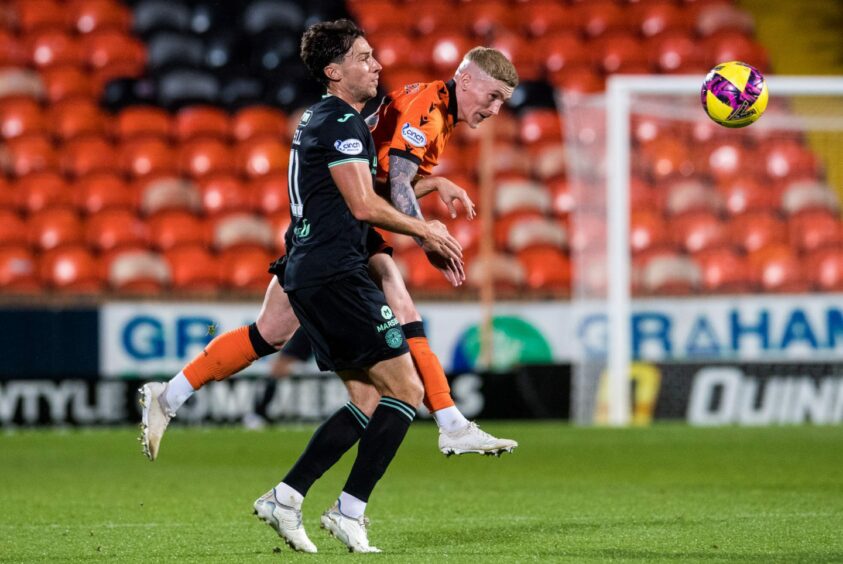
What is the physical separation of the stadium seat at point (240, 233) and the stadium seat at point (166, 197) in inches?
16.4

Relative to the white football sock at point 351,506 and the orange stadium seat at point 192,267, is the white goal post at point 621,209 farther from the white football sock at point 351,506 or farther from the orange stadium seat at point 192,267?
the white football sock at point 351,506

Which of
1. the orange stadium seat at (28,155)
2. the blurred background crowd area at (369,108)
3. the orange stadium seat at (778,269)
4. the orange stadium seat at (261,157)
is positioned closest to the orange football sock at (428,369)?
the blurred background crowd area at (369,108)

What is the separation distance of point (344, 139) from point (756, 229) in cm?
822

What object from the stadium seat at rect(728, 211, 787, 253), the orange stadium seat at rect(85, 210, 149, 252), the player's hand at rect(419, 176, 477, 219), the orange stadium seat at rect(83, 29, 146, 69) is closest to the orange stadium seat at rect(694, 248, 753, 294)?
the stadium seat at rect(728, 211, 787, 253)

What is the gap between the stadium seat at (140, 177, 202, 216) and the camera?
13.6 metres

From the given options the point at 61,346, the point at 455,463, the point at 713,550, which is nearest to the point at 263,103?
the point at 61,346

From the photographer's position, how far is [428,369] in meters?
5.44

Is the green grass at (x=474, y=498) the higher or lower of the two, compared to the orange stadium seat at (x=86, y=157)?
lower

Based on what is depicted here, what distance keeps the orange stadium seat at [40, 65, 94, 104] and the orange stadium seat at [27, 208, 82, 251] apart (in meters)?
1.89

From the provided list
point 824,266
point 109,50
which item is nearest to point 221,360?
point 824,266

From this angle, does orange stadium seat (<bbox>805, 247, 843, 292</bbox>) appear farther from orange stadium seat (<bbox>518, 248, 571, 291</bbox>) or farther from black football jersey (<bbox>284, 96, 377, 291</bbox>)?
black football jersey (<bbox>284, 96, 377, 291</bbox>)

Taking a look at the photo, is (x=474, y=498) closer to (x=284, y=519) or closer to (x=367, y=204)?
(x=284, y=519)

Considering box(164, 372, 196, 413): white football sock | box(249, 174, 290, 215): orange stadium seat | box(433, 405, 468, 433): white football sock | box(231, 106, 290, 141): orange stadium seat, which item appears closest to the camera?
box(433, 405, 468, 433): white football sock

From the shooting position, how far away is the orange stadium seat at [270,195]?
1391cm
